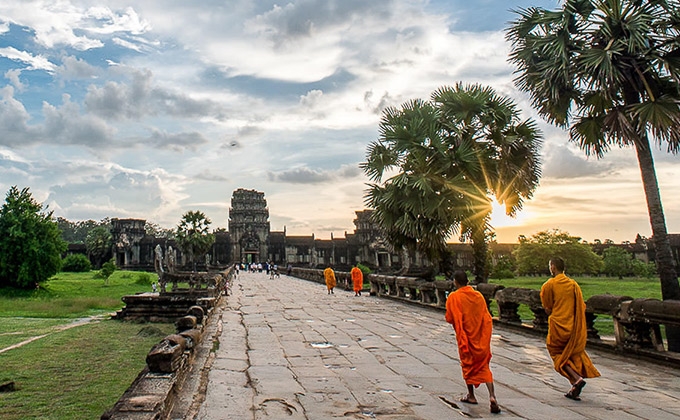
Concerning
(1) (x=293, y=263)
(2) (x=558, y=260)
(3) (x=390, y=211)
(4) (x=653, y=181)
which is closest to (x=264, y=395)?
(2) (x=558, y=260)

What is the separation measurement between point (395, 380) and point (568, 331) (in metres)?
1.69

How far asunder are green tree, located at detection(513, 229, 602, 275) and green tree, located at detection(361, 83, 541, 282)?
24.0 metres

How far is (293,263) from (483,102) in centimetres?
4368

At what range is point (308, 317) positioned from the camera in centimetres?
1002

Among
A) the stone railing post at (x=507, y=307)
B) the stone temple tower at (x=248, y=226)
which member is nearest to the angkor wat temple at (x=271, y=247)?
the stone temple tower at (x=248, y=226)

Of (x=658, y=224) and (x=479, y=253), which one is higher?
(x=658, y=224)

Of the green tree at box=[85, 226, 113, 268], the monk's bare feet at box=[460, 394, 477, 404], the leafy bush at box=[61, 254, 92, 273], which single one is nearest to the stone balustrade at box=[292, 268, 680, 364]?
the monk's bare feet at box=[460, 394, 477, 404]

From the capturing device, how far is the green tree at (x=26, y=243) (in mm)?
23234

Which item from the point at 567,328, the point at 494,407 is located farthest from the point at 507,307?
the point at 494,407

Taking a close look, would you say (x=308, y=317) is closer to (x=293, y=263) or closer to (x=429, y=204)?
(x=429, y=204)

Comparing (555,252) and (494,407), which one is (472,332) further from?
(555,252)

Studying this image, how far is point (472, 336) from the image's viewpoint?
13.3 ft

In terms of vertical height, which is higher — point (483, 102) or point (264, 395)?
point (483, 102)

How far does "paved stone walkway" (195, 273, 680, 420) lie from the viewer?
3730 mm
